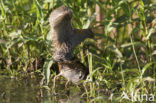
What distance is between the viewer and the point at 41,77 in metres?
3.89

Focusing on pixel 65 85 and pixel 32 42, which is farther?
pixel 32 42

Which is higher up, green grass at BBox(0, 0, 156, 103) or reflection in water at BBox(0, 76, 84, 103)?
green grass at BBox(0, 0, 156, 103)

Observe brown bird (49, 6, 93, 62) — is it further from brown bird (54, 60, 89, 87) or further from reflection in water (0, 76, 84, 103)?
reflection in water (0, 76, 84, 103)

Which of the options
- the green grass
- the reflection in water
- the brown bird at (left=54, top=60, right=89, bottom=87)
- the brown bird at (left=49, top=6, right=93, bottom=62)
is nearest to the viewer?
the reflection in water

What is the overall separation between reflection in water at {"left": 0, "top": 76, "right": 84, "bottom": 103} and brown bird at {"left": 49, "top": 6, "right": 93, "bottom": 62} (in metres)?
0.33

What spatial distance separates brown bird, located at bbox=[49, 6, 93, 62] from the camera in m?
3.34

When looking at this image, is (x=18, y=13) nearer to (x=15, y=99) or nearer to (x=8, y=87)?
(x=8, y=87)

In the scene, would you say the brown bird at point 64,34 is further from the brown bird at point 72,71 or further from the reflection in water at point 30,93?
the reflection in water at point 30,93

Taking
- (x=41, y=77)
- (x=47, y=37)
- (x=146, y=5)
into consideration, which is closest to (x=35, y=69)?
(x=41, y=77)

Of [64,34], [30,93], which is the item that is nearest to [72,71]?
[64,34]

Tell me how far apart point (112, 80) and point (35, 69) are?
87cm

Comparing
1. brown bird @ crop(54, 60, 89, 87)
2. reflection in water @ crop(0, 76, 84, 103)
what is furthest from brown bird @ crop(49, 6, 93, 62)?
reflection in water @ crop(0, 76, 84, 103)

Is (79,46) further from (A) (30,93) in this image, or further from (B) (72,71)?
(A) (30,93)

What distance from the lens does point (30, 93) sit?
333 centimetres
